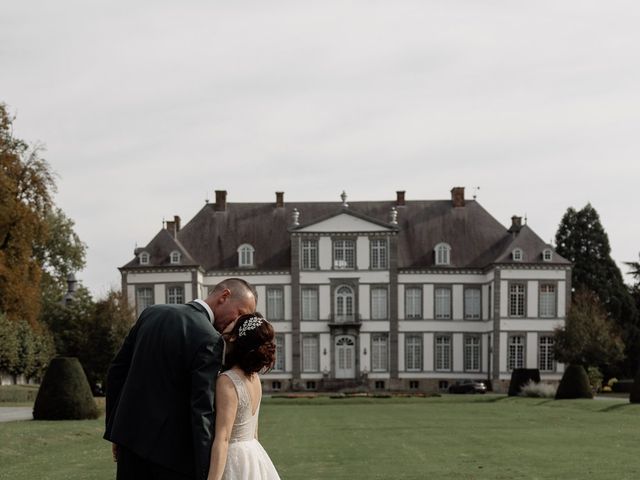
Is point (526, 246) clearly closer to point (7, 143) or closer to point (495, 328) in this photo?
point (495, 328)

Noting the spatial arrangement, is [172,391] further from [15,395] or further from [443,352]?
[443,352]

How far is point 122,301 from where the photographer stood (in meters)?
41.9

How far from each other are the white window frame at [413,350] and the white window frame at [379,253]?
3.78m

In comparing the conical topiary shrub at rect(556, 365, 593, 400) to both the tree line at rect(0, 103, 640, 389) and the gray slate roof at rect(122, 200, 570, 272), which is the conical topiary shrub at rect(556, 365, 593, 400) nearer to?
the tree line at rect(0, 103, 640, 389)

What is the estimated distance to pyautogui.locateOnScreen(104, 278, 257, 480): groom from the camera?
18.0 ft

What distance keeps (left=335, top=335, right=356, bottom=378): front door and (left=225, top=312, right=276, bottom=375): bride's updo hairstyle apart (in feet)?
154

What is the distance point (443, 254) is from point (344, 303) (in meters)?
5.51

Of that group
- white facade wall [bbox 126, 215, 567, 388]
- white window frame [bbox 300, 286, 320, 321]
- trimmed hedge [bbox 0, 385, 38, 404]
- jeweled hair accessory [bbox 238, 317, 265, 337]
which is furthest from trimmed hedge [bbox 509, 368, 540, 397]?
jeweled hair accessory [bbox 238, 317, 265, 337]

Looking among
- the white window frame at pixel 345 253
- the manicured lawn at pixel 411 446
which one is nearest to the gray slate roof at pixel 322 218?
the white window frame at pixel 345 253

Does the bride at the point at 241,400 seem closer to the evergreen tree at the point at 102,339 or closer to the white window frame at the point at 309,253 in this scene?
the evergreen tree at the point at 102,339

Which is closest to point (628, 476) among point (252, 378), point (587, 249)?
point (252, 378)

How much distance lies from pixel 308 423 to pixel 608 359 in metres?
24.5

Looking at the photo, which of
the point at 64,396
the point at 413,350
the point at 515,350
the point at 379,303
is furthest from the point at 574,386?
the point at 64,396

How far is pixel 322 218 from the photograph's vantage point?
51.6 m
